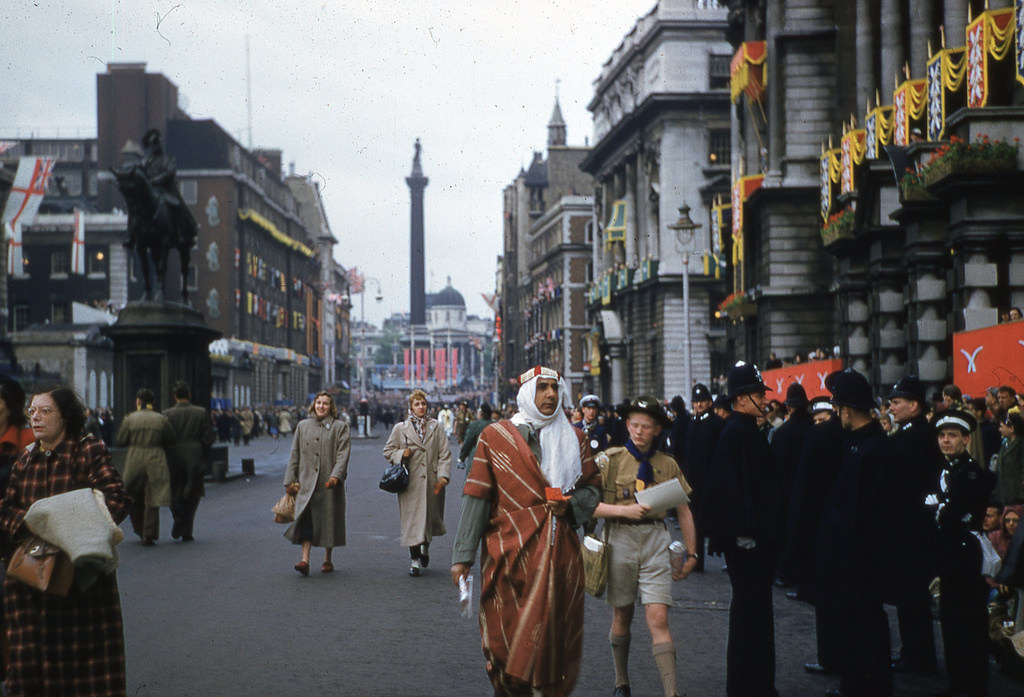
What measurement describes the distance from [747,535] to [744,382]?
0.95 meters

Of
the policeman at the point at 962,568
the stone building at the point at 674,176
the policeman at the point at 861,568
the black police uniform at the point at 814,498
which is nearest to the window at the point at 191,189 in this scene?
the stone building at the point at 674,176

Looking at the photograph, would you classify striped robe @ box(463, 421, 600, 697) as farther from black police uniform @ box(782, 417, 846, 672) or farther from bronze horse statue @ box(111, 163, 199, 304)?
bronze horse statue @ box(111, 163, 199, 304)

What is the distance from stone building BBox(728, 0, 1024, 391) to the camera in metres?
18.6

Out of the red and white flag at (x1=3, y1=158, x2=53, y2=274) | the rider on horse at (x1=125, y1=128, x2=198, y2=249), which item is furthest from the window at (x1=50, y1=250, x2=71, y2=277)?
the rider on horse at (x1=125, y1=128, x2=198, y2=249)

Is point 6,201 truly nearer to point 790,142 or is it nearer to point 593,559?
point 790,142

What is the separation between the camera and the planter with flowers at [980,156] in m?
18.1

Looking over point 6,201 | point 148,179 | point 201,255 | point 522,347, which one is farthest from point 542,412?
point 522,347

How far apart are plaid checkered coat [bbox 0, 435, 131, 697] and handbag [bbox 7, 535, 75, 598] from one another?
18 centimetres

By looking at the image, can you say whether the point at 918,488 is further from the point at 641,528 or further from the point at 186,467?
the point at 186,467

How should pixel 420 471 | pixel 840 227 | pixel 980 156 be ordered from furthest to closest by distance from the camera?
1. pixel 840 227
2. pixel 980 156
3. pixel 420 471

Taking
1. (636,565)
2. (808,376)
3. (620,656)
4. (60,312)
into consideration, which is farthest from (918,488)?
(60,312)

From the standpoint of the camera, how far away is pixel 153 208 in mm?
26281

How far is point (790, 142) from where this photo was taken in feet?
117

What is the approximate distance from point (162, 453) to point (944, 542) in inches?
399
